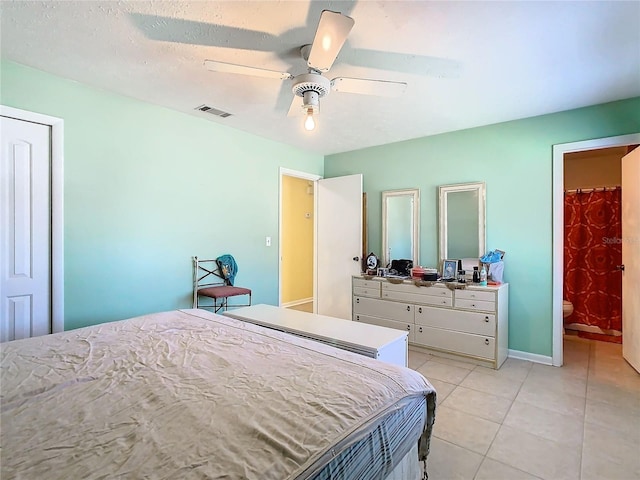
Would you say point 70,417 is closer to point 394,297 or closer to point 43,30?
point 43,30

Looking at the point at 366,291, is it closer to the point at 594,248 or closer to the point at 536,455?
the point at 536,455

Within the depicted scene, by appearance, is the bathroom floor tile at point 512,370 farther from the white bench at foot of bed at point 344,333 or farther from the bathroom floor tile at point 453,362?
the white bench at foot of bed at point 344,333

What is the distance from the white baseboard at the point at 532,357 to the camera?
3.22 metres

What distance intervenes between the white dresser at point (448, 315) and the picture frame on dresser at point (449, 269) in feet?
0.93

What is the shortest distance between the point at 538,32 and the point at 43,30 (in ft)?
9.14

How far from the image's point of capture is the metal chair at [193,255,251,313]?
10.9ft

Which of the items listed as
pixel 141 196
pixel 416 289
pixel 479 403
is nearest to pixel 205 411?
pixel 479 403

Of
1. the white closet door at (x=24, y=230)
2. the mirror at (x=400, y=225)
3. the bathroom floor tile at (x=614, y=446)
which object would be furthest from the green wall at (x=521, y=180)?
the white closet door at (x=24, y=230)

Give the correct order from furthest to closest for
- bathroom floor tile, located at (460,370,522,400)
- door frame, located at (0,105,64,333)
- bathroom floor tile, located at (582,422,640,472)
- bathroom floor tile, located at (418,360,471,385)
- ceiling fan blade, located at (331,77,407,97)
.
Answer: bathroom floor tile, located at (418,360,471,385)
bathroom floor tile, located at (460,370,522,400)
door frame, located at (0,105,64,333)
ceiling fan blade, located at (331,77,407,97)
bathroom floor tile, located at (582,422,640,472)

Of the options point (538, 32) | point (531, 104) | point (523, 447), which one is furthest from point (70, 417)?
point (531, 104)

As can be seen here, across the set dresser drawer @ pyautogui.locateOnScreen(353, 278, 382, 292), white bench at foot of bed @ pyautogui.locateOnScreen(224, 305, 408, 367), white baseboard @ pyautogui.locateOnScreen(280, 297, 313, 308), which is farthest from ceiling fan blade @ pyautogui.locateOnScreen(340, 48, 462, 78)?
white baseboard @ pyautogui.locateOnScreen(280, 297, 313, 308)

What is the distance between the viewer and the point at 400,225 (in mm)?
4164

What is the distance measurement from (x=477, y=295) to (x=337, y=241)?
1887 mm

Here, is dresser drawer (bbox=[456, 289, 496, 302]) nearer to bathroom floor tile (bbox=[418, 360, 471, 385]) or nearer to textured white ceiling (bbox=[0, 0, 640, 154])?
bathroom floor tile (bbox=[418, 360, 471, 385])
